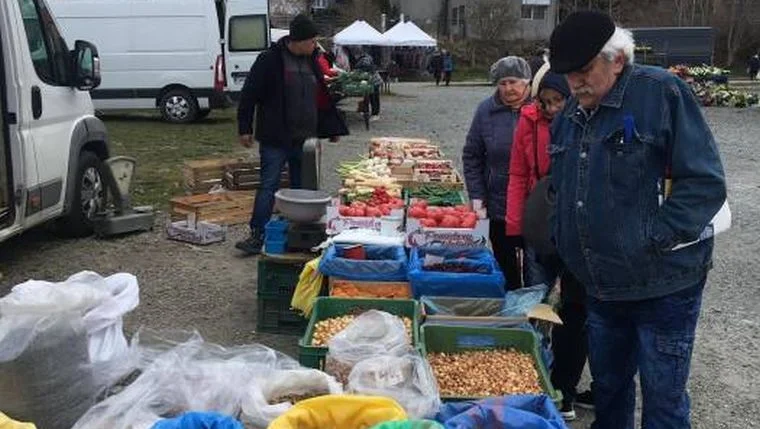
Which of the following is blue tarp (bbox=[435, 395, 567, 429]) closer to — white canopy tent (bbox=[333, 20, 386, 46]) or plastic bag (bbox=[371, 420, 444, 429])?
plastic bag (bbox=[371, 420, 444, 429])

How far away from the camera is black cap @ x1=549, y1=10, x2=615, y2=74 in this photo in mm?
2656

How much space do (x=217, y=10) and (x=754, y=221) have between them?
36.7 ft

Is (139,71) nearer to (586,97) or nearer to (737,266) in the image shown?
(737,266)

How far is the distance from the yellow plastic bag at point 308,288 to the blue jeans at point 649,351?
171 cm

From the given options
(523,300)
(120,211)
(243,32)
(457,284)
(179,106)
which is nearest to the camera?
(523,300)

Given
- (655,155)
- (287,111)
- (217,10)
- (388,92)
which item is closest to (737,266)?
(287,111)

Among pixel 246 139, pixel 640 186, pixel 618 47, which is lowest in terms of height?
pixel 246 139

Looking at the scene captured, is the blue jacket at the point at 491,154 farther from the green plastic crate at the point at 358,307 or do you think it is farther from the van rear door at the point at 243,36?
the van rear door at the point at 243,36

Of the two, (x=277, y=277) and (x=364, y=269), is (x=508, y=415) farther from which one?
(x=277, y=277)

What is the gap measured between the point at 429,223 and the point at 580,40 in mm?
2333

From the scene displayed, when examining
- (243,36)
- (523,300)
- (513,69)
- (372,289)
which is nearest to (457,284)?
(523,300)

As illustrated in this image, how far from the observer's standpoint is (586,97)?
2783mm

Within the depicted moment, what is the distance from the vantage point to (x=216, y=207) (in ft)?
26.5

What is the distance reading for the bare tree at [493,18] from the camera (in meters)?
51.5
